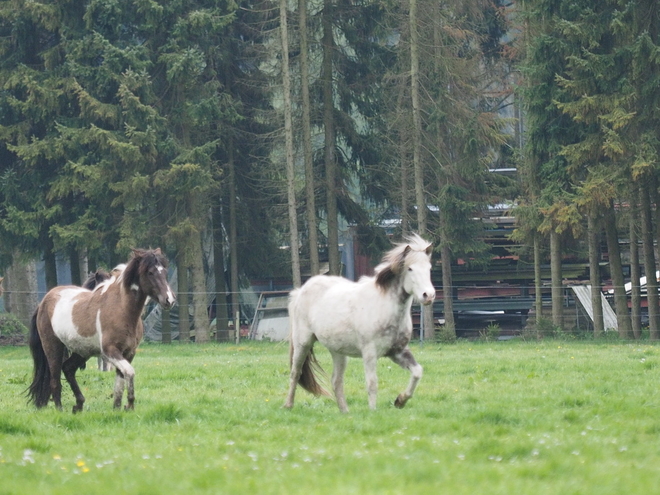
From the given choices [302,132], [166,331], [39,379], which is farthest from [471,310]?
[39,379]

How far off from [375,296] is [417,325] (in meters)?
26.3

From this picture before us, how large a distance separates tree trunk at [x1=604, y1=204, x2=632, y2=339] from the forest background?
57 millimetres

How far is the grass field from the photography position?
6508 millimetres

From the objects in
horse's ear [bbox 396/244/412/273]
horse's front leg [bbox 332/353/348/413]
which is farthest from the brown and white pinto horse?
horse's ear [bbox 396/244/412/273]

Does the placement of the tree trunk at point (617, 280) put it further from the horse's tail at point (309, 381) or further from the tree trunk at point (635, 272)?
the horse's tail at point (309, 381)

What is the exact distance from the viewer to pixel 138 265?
11.0 m

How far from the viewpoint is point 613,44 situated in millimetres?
27125

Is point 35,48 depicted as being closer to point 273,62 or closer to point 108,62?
point 108,62

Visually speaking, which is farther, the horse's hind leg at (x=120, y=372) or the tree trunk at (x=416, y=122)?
the tree trunk at (x=416, y=122)

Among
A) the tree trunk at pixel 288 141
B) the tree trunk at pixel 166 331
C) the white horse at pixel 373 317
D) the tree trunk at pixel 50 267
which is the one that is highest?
the tree trunk at pixel 288 141

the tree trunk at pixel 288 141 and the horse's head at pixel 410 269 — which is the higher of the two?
the tree trunk at pixel 288 141

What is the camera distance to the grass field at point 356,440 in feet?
21.4

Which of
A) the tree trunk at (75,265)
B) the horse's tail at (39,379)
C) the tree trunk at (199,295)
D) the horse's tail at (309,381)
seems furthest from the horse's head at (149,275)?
the tree trunk at (75,265)

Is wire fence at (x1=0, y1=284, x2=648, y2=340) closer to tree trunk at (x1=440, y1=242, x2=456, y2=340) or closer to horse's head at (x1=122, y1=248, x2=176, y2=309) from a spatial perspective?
tree trunk at (x1=440, y1=242, x2=456, y2=340)
